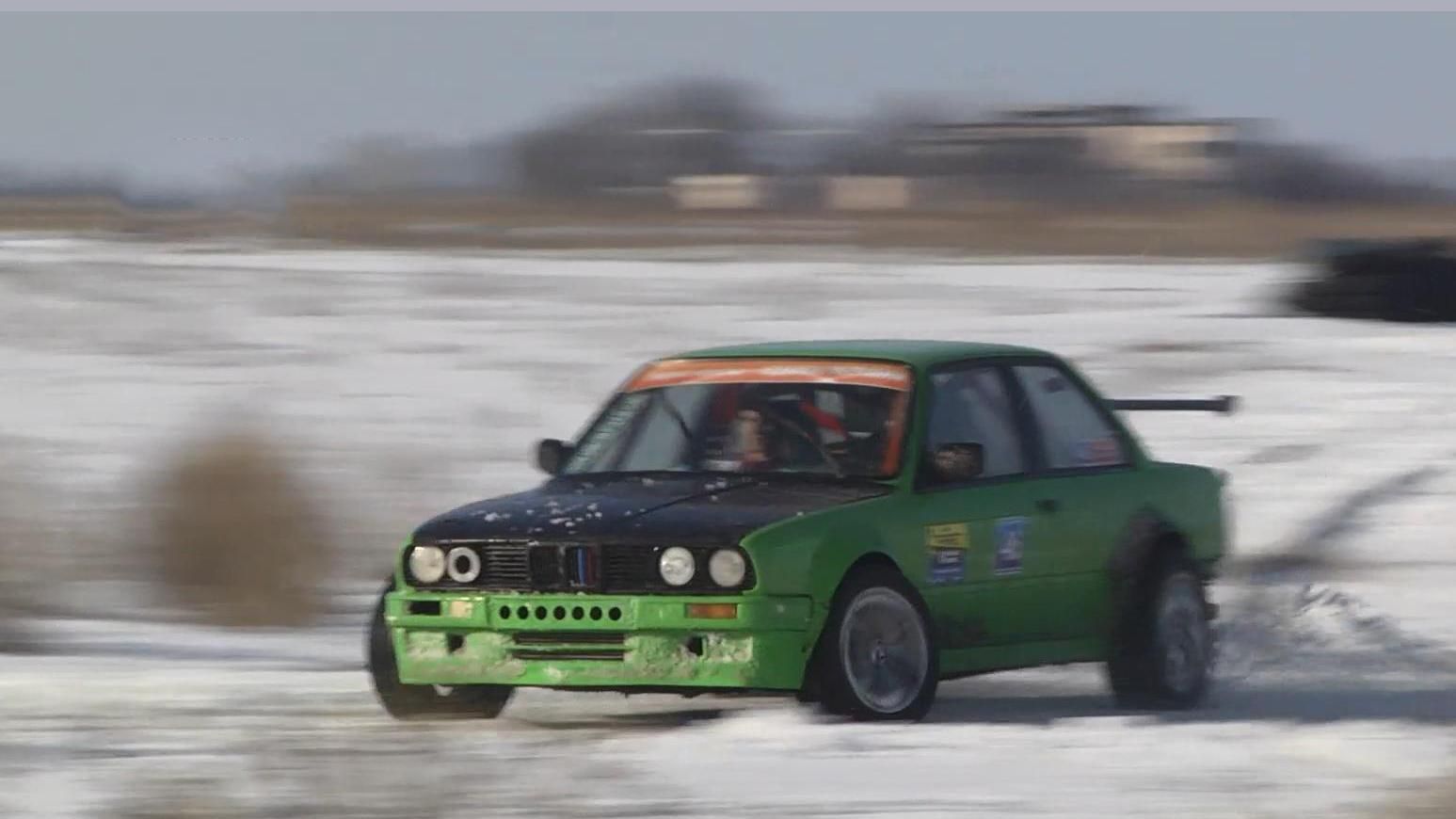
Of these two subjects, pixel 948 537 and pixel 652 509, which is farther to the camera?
pixel 948 537

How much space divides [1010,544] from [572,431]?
1161 centimetres

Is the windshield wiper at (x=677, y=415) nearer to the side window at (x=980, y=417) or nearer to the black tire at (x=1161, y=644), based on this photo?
the side window at (x=980, y=417)

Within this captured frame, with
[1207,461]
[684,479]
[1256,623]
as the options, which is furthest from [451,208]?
[684,479]

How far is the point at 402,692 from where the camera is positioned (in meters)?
9.53

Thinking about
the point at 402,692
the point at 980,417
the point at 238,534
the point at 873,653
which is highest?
the point at 980,417

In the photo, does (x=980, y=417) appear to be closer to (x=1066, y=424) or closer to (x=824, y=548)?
(x=1066, y=424)

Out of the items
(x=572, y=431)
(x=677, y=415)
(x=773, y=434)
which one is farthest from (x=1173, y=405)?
(x=572, y=431)

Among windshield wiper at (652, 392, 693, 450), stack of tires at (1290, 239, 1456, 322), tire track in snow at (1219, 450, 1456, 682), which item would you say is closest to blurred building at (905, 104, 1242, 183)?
A: stack of tires at (1290, 239, 1456, 322)

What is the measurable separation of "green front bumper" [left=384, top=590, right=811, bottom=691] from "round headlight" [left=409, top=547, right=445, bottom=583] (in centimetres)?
6

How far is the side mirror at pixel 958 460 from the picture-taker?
9562mm

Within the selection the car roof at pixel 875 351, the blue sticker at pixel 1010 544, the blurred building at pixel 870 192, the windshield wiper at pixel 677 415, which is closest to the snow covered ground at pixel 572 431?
the blue sticker at pixel 1010 544

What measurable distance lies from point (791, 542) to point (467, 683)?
1149mm

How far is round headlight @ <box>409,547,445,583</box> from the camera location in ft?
30.6

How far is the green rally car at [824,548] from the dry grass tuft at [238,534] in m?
3.71
